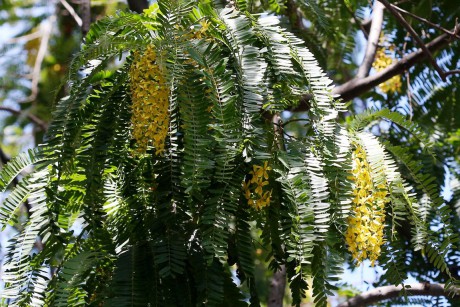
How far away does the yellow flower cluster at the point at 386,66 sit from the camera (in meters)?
4.08

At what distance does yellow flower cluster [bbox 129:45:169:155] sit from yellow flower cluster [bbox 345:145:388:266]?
0.58 meters

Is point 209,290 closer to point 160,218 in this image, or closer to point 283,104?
point 160,218

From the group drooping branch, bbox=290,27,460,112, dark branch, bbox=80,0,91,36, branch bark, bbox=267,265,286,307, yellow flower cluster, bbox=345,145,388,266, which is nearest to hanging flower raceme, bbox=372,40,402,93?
drooping branch, bbox=290,27,460,112

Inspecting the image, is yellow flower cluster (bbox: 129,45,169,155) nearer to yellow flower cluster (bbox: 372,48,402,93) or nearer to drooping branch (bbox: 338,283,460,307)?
drooping branch (bbox: 338,283,460,307)

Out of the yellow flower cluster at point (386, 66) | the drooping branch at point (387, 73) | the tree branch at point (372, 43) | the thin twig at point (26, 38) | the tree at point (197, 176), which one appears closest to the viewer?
the tree at point (197, 176)

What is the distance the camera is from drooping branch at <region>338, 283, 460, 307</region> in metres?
3.13

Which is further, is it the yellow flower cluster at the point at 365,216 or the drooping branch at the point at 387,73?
the drooping branch at the point at 387,73

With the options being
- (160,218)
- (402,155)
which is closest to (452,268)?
(402,155)

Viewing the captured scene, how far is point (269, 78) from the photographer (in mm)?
2346

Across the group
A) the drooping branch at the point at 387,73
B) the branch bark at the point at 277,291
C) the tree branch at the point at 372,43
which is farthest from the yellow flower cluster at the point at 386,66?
the branch bark at the point at 277,291

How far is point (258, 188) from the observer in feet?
7.22

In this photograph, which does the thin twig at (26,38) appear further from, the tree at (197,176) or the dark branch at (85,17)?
the tree at (197,176)

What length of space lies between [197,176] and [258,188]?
0.73ft

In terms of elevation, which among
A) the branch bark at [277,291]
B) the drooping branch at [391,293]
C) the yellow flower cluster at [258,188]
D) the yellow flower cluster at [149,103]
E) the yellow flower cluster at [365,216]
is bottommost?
the branch bark at [277,291]
